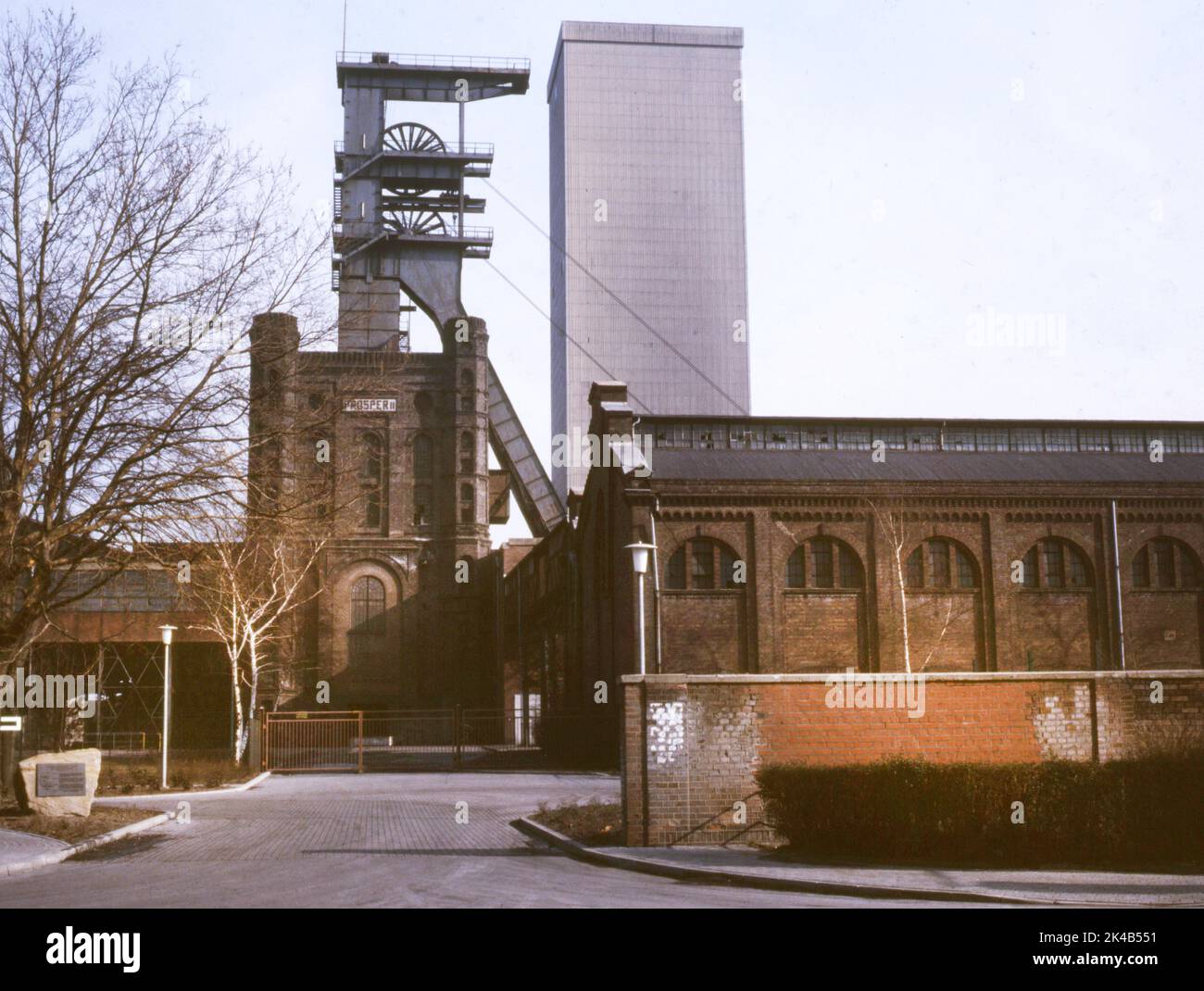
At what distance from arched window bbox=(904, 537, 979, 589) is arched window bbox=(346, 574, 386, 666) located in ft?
94.6

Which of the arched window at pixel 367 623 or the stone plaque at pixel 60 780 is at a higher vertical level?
the arched window at pixel 367 623

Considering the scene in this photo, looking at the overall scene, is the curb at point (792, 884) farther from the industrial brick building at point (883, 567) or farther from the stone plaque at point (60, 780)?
the industrial brick building at point (883, 567)

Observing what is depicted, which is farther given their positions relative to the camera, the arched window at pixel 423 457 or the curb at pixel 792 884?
the arched window at pixel 423 457

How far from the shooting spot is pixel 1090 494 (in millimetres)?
39031

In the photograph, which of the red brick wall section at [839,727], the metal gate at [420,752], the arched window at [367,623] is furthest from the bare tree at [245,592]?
the arched window at [367,623]

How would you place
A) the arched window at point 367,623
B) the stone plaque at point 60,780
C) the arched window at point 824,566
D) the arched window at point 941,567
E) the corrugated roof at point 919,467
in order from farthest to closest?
the arched window at point 367,623 → the corrugated roof at point 919,467 → the arched window at point 941,567 → the arched window at point 824,566 → the stone plaque at point 60,780

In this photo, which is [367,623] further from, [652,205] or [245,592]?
[652,205]

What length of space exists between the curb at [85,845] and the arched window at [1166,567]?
29.0 metres

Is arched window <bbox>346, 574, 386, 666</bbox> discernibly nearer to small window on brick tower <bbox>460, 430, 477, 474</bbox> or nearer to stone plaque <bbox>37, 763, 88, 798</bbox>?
small window on brick tower <bbox>460, 430, 477, 474</bbox>

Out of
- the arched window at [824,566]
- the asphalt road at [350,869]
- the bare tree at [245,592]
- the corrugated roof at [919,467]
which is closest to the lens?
the asphalt road at [350,869]

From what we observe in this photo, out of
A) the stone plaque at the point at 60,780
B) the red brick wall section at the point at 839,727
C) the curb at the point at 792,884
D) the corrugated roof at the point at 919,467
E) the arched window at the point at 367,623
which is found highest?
the corrugated roof at the point at 919,467

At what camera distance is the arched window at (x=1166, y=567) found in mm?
39125
